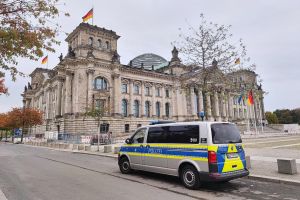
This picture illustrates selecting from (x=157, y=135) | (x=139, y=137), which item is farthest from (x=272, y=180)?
(x=139, y=137)

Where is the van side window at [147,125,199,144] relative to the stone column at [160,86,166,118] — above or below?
below

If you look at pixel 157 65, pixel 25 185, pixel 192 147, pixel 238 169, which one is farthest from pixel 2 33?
pixel 157 65

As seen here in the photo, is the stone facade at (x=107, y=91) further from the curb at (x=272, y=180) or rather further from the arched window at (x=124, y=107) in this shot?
the curb at (x=272, y=180)

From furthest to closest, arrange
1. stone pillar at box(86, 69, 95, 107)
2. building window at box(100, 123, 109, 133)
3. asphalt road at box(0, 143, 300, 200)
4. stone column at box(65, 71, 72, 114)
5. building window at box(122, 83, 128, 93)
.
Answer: building window at box(122, 83, 128, 93) → stone column at box(65, 71, 72, 114) → stone pillar at box(86, 69, 95, 107) → building window at box(100, 123, 109, 133) → asphalt road at box(0, 143, 300, 200)

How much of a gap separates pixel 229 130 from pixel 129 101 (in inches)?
1839

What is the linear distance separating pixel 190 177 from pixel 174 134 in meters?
1.57

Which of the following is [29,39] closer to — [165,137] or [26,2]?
[26,2]

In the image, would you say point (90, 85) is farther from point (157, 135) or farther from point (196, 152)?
point (196, 152)

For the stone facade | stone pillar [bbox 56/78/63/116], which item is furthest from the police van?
stone pillar [bbox 56/78/63/116]

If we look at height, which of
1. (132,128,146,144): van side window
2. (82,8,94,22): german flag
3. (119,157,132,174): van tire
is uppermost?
(82,8,94,22): german flag

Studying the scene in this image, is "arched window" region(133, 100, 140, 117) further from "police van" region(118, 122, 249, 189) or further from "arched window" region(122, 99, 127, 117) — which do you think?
"police van" region(118, 122, 249, 189)

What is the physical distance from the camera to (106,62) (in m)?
48.9

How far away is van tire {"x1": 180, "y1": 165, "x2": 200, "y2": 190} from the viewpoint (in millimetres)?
7102

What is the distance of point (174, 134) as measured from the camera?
8.09 metres
